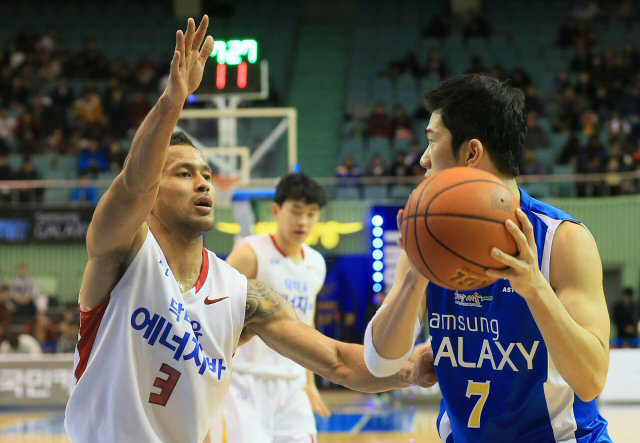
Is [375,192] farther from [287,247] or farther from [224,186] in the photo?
[287,247]

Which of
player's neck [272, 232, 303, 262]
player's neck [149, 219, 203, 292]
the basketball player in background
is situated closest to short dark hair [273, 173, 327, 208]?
the basketball player in background

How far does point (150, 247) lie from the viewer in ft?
12.2

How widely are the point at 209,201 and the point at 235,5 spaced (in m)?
21.4

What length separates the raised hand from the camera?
3.30 m

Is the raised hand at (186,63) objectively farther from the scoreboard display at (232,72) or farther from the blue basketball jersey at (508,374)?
the scoreboard display at (232,72)

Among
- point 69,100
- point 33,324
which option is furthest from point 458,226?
point 69,100

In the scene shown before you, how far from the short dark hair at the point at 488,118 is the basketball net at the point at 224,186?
27.7 ft

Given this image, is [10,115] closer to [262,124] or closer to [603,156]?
[262,124]

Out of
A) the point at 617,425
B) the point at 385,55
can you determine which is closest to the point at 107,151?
the point at 385,55

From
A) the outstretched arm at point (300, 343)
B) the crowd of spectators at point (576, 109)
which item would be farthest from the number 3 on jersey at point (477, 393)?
the crowd of spectators at point (576, 109)

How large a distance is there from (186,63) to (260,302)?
1257mm

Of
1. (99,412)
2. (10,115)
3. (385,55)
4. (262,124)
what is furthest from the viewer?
(385,55)

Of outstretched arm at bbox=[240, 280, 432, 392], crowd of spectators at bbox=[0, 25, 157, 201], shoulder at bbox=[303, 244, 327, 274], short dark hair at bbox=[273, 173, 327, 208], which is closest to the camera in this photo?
outstretched arm at bbox=[240, 280, 432, 392]

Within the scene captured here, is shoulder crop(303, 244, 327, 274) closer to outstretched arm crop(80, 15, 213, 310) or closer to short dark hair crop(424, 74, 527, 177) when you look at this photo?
outstretched arm crop(80, 15, 213, 310)
